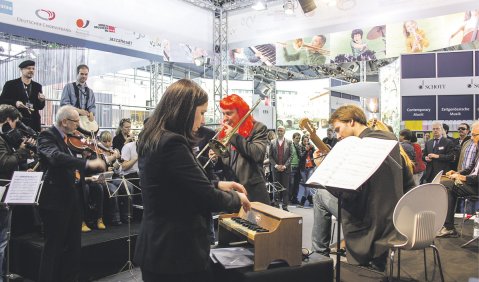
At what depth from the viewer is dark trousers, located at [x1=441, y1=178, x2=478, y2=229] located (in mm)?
5859

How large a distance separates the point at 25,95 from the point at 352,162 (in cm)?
483

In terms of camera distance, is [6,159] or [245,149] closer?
[245,149]

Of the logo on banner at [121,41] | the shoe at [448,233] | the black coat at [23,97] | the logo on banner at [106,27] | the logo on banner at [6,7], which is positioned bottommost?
the shoe at [448,233]

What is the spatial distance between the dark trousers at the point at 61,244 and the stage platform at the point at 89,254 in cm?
59

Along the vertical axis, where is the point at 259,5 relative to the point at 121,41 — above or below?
above

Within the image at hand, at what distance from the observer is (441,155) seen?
27.5ft

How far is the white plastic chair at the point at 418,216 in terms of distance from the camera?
315 centimetres

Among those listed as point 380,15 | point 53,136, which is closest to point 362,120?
point 53,136

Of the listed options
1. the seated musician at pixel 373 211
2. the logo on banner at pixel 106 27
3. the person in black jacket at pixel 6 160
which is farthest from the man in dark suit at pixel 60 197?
the logo on banner at pixel 106 27

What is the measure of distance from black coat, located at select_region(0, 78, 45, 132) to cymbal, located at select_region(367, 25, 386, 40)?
6946mm

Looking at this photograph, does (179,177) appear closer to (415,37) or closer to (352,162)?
(352,162)

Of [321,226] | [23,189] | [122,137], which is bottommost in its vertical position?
[321,226]

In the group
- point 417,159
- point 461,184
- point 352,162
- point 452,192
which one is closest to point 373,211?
point 352,162

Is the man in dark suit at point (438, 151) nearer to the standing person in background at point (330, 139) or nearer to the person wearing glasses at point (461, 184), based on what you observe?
the standing person in background at point (330, 139)
